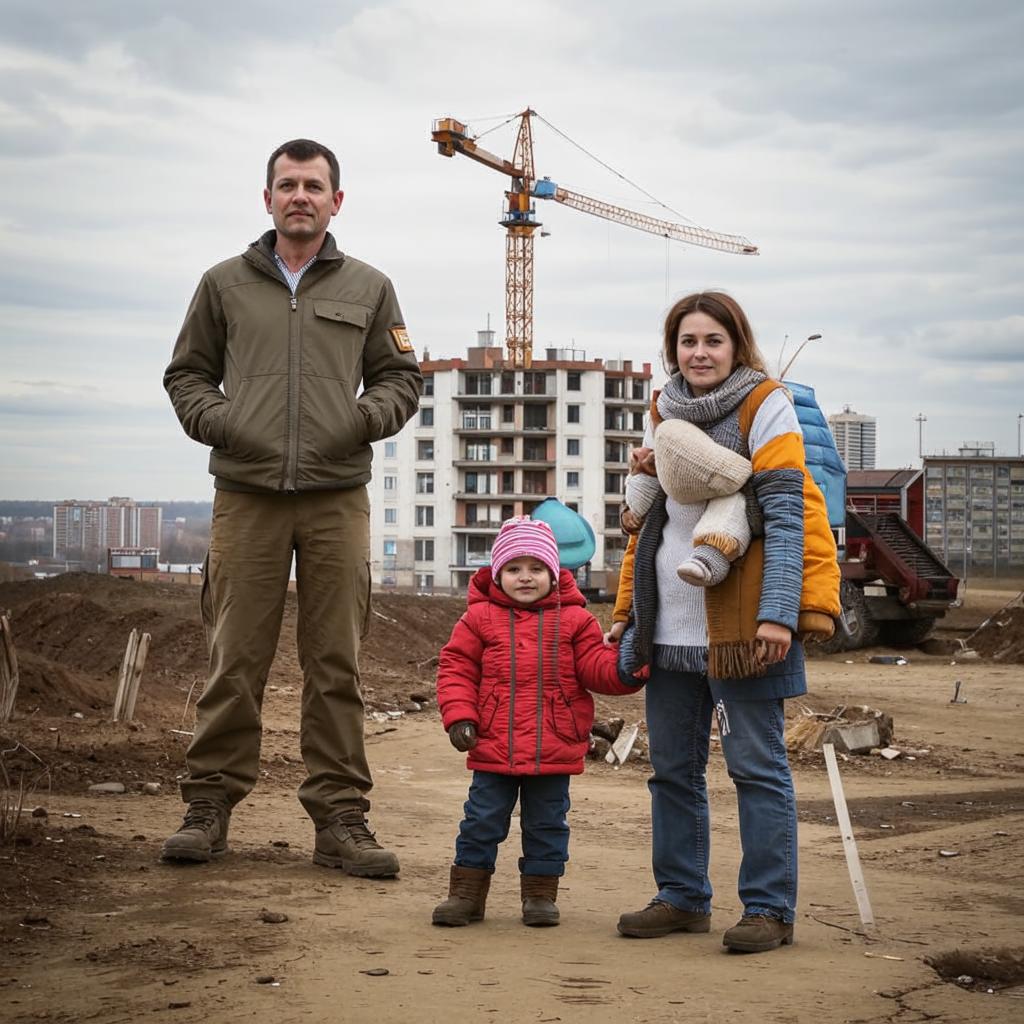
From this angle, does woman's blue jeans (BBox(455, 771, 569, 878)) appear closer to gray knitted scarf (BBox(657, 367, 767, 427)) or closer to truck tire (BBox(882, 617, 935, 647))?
gray knitted scarf (BBox(657, 367, 767, 427))

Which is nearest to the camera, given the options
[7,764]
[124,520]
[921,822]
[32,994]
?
[32,994]

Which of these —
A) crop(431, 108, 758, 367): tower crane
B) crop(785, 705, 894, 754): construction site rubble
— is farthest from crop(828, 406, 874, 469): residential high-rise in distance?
crop(785, 705, 894, 754): construction site rubble

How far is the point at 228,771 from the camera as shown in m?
5.32

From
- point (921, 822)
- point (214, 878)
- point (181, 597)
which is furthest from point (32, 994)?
point (181, 597)

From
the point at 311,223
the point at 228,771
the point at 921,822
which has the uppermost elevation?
the point at 311,223

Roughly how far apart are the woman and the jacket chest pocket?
1.17m

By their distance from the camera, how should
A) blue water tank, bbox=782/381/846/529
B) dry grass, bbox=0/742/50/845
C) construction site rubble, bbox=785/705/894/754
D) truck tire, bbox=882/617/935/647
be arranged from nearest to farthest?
dry grass, bbox=0/742/50/845, construction site rubble, bbox=785/705/894/754, blue water tank, bbox=782/381/846/529, truck tire, bbox=882/617/935/647

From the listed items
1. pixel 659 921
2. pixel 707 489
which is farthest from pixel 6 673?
pixel 707 489

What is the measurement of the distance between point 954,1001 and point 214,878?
2.35 metres

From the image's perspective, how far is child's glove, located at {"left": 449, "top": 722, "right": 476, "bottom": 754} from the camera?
14.9 ft

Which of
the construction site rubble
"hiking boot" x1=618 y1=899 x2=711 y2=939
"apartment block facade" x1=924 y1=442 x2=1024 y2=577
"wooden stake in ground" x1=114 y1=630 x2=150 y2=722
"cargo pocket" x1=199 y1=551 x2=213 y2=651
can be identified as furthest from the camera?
"apartment block facade" x1=924 y1=442 x2=1024 y2=577

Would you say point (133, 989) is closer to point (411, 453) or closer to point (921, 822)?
point (921, 822)

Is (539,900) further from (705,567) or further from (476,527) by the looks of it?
(476,527)

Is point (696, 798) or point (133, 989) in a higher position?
point (696, 798)
